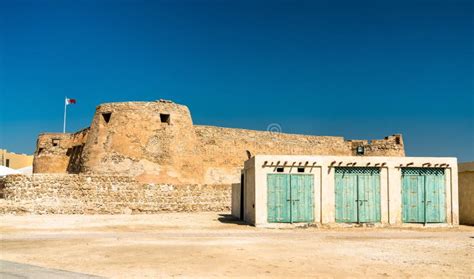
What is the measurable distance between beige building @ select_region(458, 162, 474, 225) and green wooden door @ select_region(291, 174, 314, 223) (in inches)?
271

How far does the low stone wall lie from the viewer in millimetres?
23125

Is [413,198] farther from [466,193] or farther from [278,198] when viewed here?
[278,198]

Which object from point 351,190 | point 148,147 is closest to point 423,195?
point 351,190

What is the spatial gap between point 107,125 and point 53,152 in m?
7.59

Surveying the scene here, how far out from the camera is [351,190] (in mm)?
19281

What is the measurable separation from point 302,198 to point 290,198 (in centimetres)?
45

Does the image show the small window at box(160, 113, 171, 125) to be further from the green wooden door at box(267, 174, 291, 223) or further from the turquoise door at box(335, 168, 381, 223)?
the turquoise door at box(335, 168, 381, 223)

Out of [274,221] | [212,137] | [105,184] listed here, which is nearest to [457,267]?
[274,221]

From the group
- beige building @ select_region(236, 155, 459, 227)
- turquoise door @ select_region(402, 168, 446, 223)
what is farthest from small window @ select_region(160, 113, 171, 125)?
turquoise door @ select_region(402, 168, 446, 223)

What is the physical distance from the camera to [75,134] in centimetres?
3625

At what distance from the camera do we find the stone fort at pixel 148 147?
30500 millimetres

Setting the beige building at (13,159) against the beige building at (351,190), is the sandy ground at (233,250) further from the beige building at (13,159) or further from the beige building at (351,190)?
the beige building at (13,159)

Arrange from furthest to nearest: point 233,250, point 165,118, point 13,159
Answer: point 13,159 → point 165,118 → point 233,250

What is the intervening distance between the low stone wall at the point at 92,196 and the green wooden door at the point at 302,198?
326 inches
